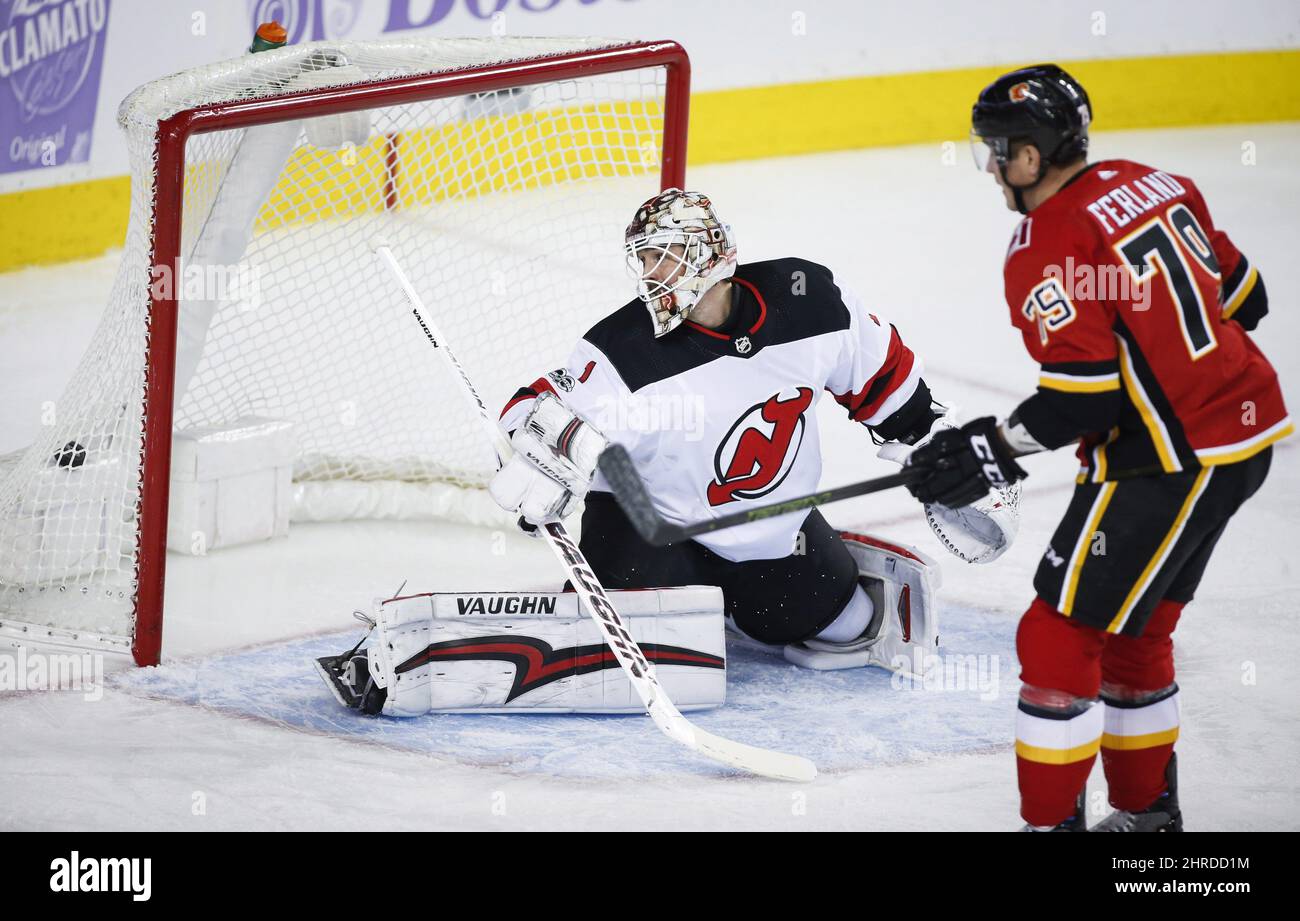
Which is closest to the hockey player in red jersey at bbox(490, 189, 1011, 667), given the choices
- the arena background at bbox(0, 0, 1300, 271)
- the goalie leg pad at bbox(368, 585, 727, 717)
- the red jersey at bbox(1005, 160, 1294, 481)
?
the goalie leg pad at bbox(368, 585, 727, 717)

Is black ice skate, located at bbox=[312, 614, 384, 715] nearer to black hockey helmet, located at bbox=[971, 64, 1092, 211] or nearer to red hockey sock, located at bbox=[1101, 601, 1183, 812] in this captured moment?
red hockey sock, located at bbox=[1101, 601, 1183, 812]

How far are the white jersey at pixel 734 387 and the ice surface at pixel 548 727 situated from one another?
1.35 ft

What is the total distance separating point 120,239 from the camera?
6020 mm

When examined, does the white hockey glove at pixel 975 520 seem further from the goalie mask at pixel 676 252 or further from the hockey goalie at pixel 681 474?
the goalie mask at pixel 676 252

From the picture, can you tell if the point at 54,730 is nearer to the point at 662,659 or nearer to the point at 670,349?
the point at 662,659

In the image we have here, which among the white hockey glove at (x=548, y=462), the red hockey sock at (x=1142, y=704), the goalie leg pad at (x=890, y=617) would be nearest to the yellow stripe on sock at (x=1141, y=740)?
the red hockey sock at (x=1142, y=704)

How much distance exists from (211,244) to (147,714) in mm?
1144

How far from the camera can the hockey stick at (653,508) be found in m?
2.44

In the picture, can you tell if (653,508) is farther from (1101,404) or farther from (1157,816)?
(1157,816)

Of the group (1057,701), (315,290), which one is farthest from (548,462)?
(315,290)

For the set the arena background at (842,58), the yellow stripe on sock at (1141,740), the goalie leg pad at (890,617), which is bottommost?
the yellow stripe on sock at (1141,740)

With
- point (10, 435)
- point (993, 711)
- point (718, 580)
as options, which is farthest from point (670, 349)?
point (10, 435)

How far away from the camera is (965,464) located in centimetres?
229

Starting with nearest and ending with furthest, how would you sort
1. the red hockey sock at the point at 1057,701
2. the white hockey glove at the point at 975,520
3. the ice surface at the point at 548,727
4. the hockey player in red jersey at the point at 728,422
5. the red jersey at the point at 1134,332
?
the red jersey at the point at 1134,332 → the red hockey sock at the point at 1057,701 → the ice surface at the point at 548,727 → the hockey player in red jersey at the point at 728,422 → the white hockey glove at the point at 975,520
